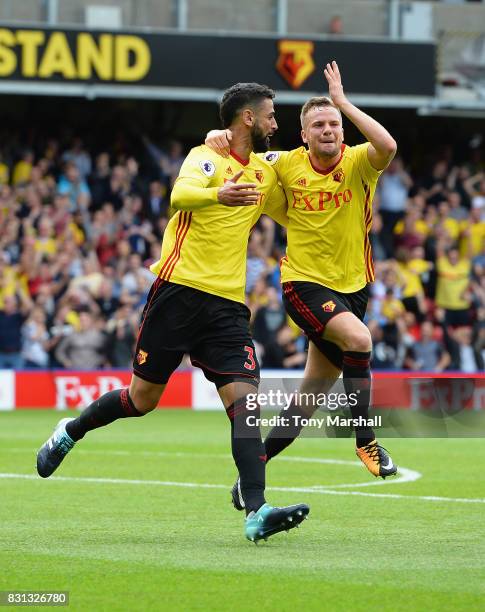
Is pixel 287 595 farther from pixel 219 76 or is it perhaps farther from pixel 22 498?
pixel 219 76

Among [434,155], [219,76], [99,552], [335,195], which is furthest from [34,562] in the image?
[434,155]

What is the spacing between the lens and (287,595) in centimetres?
597

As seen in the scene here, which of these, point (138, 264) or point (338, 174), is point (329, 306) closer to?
point (338, 174)

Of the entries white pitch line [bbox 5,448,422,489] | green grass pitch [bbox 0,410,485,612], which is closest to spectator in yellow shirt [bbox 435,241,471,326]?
green grass pitch [bbox 0,410,485,612]

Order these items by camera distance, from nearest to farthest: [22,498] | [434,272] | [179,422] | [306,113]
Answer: [306,113], [22,498], [179,422], [434,272]

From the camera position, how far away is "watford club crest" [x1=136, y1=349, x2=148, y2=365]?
8.05 metres

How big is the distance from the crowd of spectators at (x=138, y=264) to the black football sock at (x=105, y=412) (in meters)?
12.2

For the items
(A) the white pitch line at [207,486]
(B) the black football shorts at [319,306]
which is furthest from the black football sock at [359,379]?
(A) the white pitch line at [207,486]

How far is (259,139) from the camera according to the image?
8.02 meters

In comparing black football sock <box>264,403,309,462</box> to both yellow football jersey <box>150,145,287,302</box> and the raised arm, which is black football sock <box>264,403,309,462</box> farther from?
the raised arm

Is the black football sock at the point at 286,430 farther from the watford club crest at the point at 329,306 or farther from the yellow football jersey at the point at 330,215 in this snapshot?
the yellow football jersey at the point at 330,215

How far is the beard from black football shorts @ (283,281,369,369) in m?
1.26

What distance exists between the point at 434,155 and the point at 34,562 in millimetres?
22044

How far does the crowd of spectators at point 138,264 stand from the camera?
2094cm
